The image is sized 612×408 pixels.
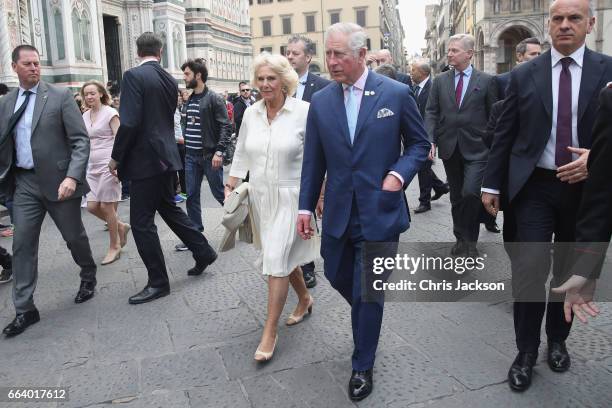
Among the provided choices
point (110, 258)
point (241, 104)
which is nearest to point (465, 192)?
point (110, 258)

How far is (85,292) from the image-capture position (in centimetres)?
491

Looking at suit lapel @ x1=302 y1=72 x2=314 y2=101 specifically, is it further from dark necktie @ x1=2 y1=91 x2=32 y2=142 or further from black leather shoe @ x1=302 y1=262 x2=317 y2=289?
dark necktie @ x1=2 y1=91 x2=32 y2=142

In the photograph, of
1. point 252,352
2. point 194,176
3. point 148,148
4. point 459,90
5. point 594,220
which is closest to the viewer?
point 594,220

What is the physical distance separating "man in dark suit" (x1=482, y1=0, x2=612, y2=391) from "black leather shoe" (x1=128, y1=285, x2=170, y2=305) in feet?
9.24

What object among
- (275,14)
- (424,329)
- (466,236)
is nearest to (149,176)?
(424,329)

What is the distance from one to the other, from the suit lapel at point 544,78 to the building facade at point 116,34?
12.4m

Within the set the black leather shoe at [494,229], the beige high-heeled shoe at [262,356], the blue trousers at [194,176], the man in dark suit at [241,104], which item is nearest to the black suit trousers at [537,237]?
the beige high-heeled shoe at [262,356]

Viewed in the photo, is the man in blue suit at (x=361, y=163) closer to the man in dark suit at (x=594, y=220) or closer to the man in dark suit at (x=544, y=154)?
the man in dark suit at (x=544, y=154)

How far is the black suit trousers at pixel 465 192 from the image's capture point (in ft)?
16.6

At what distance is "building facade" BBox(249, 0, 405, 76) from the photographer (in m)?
62.7

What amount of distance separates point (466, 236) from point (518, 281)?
2.18 meters

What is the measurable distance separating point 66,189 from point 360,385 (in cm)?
265

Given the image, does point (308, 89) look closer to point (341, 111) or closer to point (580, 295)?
point (341, 111)

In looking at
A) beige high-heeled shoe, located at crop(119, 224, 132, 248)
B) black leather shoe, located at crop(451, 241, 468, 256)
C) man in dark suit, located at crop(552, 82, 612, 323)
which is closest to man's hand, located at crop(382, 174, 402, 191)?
man in dark suit, located at crop(552, 82, 612, 323)
